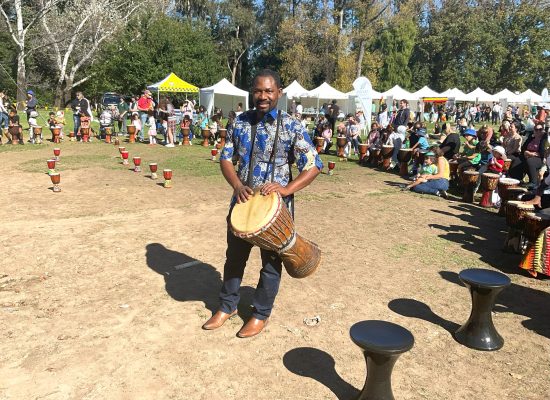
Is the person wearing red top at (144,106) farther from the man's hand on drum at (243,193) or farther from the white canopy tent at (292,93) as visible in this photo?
the man's hand on drum at (243,193)

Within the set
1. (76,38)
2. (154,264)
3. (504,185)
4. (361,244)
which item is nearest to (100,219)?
(154,264)

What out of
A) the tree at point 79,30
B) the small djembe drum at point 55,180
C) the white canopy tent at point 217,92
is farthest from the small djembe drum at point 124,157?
the tree at point 79,30

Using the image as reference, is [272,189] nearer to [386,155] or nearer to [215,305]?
[215,305]

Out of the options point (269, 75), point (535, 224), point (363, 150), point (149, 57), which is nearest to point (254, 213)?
point (269, 75)

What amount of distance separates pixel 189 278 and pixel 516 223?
4328mm

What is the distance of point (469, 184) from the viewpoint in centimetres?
950

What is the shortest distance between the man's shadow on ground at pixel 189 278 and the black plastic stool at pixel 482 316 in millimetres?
1918

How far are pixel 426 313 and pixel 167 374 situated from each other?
2.51 m

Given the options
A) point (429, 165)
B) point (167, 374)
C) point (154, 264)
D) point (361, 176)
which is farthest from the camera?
point (361, 176)

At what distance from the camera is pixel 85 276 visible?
195 inches

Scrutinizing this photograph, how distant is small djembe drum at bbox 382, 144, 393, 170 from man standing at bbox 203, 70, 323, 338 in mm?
9957

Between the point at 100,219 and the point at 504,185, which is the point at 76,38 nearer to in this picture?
the point at 100,219

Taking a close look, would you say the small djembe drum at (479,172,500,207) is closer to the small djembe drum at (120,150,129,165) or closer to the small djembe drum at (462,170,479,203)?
the small djembe drum at (462,170,479,203)

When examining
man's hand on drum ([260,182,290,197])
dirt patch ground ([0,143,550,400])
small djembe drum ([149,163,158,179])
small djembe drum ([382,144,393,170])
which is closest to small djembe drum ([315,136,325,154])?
small djembe drum ([382,144,393,170])
